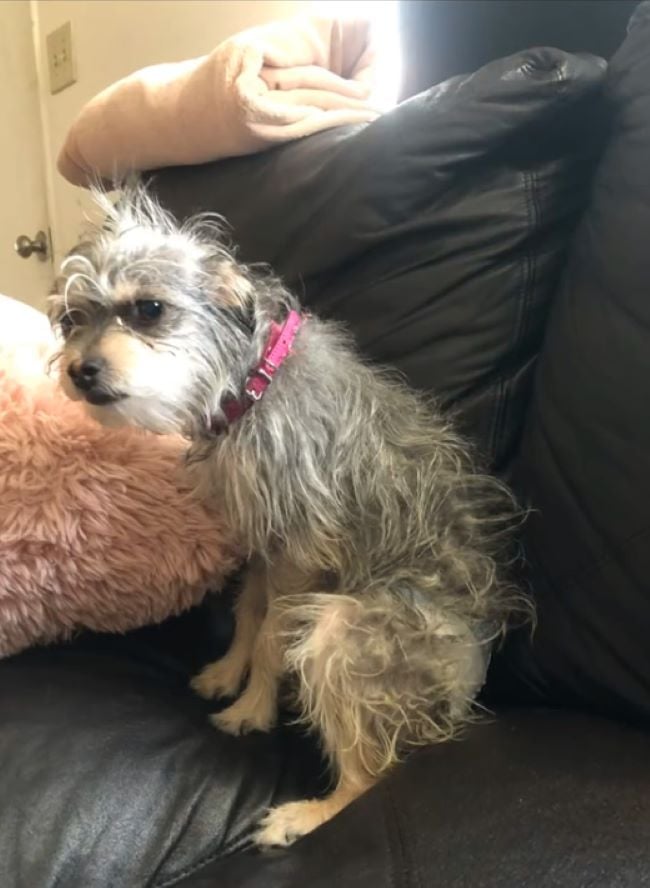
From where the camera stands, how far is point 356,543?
101cm

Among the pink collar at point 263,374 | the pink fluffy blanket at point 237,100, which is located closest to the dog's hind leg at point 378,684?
the pink collar at point 263,374

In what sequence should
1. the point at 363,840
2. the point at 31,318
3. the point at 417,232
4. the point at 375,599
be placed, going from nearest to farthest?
the point at 363,840
the point at 375,599
the point at 417,232
the point at 31,318

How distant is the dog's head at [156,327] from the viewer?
3.06 ft

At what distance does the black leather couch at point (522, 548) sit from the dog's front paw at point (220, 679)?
3 centimetres

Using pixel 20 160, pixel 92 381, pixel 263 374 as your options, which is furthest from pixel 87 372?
pixel 20 160

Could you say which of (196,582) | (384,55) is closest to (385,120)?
(384,55)

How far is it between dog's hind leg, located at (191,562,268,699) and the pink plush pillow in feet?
0.13

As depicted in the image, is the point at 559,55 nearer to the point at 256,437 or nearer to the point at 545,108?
the point at 545,108

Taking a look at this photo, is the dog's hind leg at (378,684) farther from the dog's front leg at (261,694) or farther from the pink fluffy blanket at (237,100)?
the pink fluffy blanket at (237,100)

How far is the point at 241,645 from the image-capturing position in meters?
Answer: 1.11

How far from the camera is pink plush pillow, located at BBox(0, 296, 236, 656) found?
1.01 meters

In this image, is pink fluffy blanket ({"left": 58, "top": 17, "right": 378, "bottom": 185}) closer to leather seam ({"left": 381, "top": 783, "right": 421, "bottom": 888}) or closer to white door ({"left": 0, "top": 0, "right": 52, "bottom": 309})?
leather seam ({"left": 381, "top": 783, "right": 421, "bottom": 888})

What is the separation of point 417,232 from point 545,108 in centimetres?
20

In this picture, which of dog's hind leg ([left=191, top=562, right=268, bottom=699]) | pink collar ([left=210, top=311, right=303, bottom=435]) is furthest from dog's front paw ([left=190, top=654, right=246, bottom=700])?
pink collar ([left=210, top=311, right=303, bottom=435])
